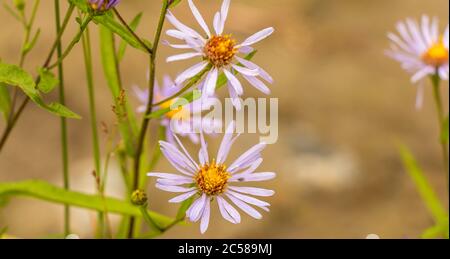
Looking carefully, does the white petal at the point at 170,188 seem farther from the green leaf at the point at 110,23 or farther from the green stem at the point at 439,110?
the green stem at the point at 439,110

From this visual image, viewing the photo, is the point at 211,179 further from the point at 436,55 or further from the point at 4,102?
the point at 436,55

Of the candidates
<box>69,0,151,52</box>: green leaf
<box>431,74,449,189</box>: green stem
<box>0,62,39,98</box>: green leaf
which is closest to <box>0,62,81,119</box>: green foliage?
<box>0,62,39,98</box>: green leaf

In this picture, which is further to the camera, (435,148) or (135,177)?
(435,148)

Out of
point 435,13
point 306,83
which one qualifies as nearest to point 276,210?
point 306,83

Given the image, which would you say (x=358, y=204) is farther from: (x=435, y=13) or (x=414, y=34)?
(x=435, y=13)

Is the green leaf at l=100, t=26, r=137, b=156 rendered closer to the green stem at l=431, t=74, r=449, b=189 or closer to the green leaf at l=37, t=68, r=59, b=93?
the green leaf at l=37, t=68, r=59, b=93

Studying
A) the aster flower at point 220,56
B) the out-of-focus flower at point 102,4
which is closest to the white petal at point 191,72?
the aster flower at point 220,56
